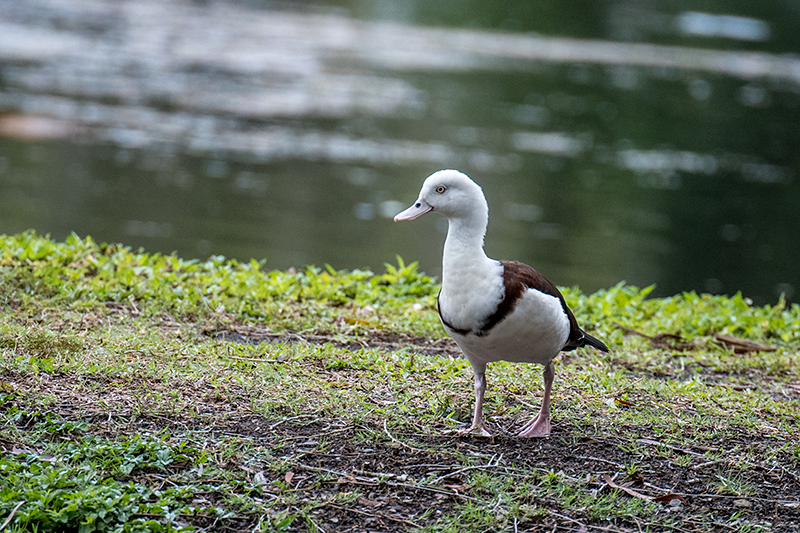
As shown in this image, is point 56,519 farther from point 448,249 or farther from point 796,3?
point 796,3

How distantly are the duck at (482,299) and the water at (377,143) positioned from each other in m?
7.08

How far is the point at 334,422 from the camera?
4523mm

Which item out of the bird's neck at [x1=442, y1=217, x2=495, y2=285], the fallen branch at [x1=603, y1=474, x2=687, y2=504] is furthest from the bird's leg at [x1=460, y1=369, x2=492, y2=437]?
the fallen branch at [x1=603, y1=474, x2=687, y2=504]

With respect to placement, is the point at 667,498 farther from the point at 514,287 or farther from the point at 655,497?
the point at 514,287

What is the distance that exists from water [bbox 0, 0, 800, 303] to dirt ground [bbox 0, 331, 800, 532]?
6804mm

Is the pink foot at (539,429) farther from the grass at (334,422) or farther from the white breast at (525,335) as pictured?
the white breast at (525,335)

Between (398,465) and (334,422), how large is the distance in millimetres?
482

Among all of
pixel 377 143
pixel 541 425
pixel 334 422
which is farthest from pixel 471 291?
pixel 377 143

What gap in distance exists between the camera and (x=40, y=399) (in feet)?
14.4

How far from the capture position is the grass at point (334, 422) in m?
3.81

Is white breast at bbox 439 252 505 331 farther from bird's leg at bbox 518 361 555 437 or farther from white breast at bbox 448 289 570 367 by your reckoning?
bird's leg at bbox 518 361 555 437

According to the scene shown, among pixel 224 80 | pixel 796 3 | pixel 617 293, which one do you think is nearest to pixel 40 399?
pixel 617 293

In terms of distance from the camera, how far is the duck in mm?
4156

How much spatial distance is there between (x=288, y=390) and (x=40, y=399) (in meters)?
1.20
